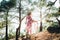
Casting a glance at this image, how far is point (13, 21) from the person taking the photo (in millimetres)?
4074

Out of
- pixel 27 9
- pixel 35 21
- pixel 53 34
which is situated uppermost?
pixel 27 9

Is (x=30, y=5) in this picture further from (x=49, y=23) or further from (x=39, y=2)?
(x=49, y=23)

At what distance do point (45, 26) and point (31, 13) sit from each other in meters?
0.43

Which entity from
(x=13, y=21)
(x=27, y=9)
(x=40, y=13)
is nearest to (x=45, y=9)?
(x=40, y=13)

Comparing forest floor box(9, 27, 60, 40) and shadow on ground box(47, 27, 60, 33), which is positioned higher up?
shadow on ground box(47, 27, 60, 33)

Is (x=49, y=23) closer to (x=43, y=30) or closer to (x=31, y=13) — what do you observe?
(x=43, y=30)

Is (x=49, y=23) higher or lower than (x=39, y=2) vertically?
A: lower

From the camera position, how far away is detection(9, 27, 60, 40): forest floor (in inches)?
147

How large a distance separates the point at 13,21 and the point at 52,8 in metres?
0.89

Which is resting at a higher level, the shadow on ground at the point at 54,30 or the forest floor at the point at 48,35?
the shadow on ground at the point at 54,30

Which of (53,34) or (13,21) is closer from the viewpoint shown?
(53,34)

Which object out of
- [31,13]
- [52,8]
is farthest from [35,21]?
[52,8]

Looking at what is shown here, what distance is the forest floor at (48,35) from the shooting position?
3.72 m

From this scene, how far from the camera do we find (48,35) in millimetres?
3771
